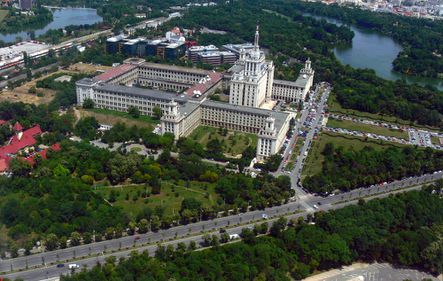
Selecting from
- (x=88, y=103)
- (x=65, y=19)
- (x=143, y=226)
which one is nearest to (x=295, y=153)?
(x=143, y=226)

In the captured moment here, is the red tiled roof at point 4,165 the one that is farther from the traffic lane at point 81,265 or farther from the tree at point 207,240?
the tree at point 207,240

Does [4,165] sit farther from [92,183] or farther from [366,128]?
[366,128]

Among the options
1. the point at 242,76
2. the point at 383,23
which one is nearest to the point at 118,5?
the point at 383,23

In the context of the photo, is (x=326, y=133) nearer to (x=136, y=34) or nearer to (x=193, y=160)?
(x=193, y=160)

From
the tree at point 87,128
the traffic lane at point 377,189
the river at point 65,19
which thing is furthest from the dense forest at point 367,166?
the river at point 65,19

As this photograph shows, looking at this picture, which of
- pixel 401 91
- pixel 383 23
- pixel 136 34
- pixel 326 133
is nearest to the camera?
pixel 326 133

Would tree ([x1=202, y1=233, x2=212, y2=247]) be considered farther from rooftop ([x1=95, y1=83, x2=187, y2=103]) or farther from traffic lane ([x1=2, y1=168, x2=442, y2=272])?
rooftop ([x1=95, y1=83, x2=187, y2=103])
